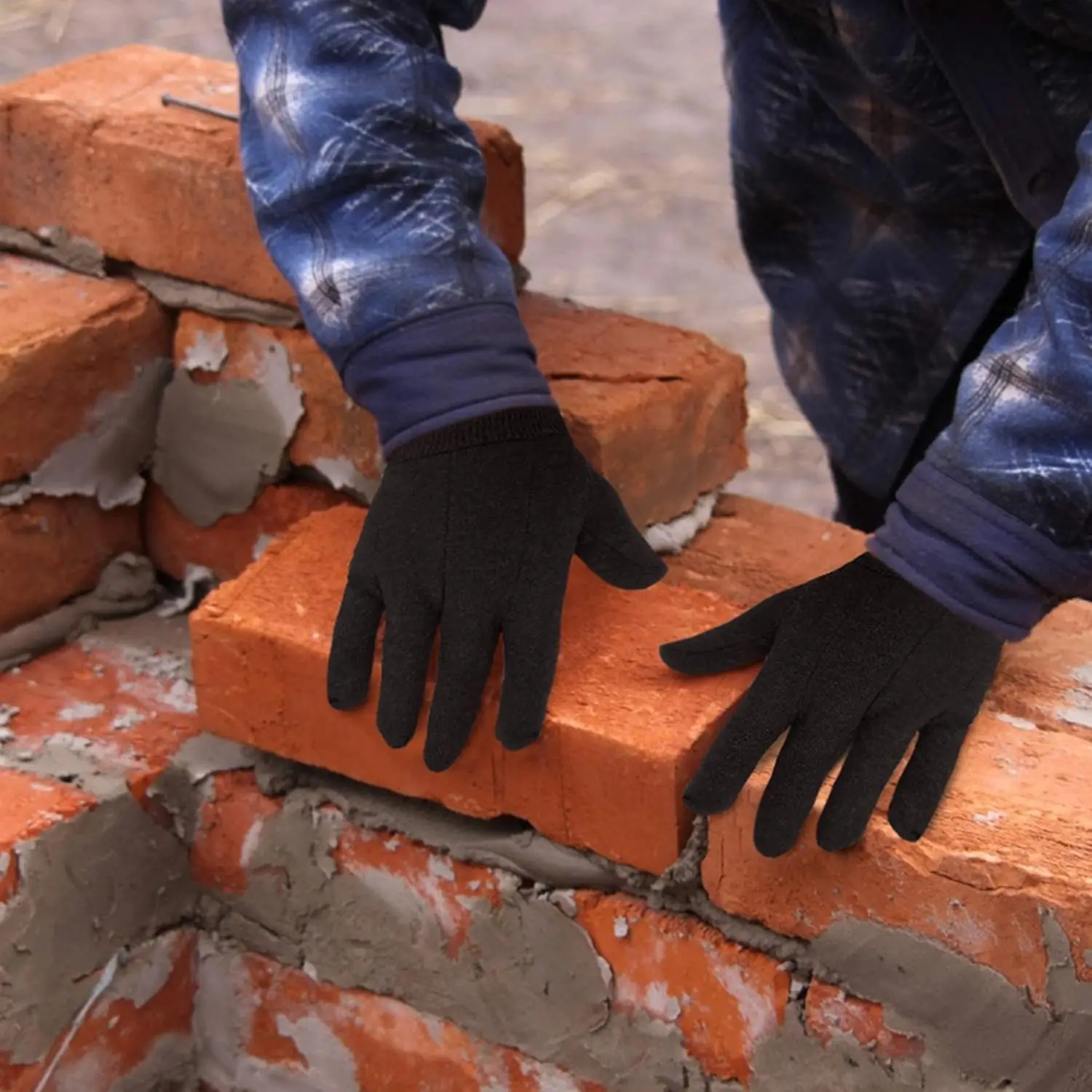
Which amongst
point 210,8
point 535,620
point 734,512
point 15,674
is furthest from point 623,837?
point 210,8

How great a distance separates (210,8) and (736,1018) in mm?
5128

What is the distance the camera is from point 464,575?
4.53 feet

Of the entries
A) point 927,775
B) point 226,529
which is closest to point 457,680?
point 927,775

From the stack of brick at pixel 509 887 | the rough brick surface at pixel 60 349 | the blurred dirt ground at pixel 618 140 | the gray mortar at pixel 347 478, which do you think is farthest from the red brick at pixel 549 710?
the blurred dirt ground at pixel 618 140

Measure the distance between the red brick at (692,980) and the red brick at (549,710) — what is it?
0.23ft

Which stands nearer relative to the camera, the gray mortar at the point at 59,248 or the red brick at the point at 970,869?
the red brick at the point at 970,869

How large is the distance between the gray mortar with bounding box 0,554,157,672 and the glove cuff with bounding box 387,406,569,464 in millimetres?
597

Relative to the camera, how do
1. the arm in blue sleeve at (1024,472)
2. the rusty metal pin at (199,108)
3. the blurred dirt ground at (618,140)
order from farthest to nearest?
the blurred dirt ground at (618,140) → the rusty metal pin at (199,108) → the arm in blue sleeve at (1024,472)

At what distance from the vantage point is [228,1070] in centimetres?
178

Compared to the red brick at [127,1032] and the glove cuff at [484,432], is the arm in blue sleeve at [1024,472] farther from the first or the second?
the red brick at [127,1032]

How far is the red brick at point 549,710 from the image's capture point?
139 cm

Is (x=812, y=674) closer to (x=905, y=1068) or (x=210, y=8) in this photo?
(x=905, y=1068)

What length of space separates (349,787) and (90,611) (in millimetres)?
468

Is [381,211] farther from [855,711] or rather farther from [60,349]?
[855,711]
